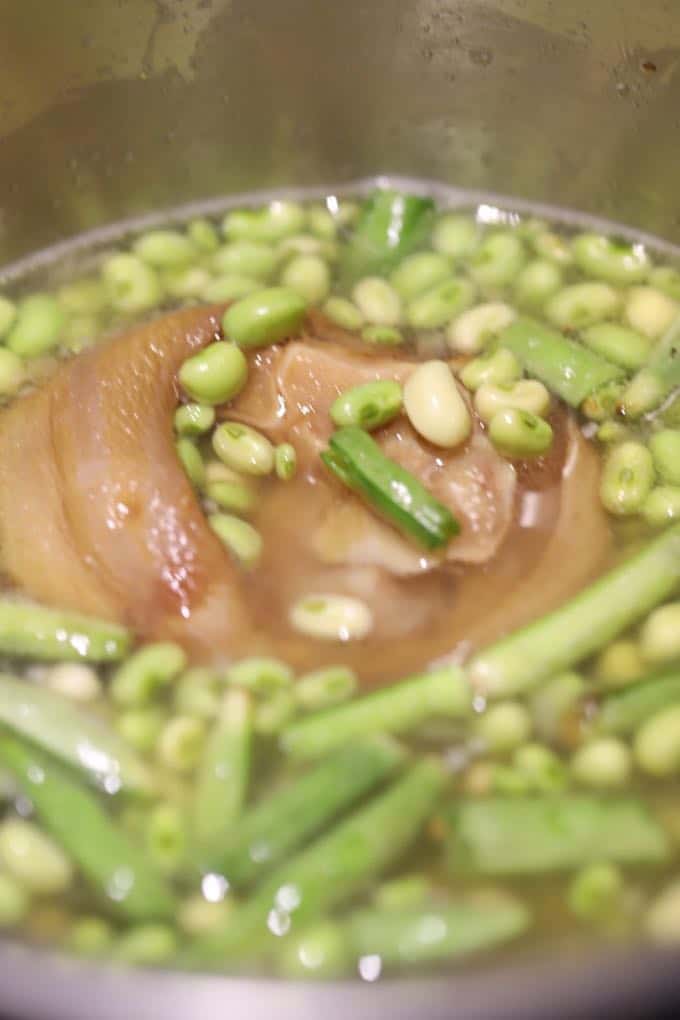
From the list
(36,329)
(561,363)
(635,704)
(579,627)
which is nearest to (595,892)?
(635,704)

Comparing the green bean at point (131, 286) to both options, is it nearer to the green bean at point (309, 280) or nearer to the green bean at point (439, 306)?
the green bean at point (309, 280)

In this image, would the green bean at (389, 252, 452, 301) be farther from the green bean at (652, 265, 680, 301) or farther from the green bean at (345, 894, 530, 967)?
the green bean at (345, 894, 530, 967)

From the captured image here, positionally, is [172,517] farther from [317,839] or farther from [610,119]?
[610,119]

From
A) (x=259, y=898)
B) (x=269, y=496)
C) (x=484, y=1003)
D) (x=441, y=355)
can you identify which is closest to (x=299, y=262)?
(x=441, y=355)

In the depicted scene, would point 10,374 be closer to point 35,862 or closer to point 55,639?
point 55,639

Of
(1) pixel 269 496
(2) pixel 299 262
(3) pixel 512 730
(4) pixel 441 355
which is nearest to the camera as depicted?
(3) pixel 512 730
